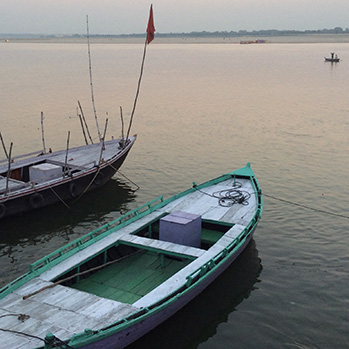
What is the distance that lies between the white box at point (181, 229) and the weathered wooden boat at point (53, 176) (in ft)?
25.2

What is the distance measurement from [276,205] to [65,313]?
14068mm

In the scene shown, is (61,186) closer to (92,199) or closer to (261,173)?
(92,199)

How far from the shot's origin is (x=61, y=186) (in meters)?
21.7

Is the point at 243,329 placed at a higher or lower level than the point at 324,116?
lower

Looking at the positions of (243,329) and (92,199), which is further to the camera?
(92,199)

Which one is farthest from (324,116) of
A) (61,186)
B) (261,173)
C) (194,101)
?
(61,186)

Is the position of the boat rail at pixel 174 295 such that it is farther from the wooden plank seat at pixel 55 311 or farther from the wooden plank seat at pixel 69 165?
the wooden plank seat at pixel 69 165

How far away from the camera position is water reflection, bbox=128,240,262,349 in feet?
42.4

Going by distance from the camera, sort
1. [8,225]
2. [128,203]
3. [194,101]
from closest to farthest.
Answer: [8,225], [128,203], [194,101]

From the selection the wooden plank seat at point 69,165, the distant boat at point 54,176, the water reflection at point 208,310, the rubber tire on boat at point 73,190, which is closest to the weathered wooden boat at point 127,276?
the water reflection at point 208,310

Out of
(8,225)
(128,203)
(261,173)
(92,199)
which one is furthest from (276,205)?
(8,225)

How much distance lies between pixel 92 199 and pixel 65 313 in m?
13.0

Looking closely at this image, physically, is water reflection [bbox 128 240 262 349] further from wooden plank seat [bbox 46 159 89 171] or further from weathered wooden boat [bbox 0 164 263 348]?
wooden plank seat [bbox 46 159 89 171]

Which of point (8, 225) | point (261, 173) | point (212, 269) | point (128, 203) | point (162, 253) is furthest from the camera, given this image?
point (261, 173)
